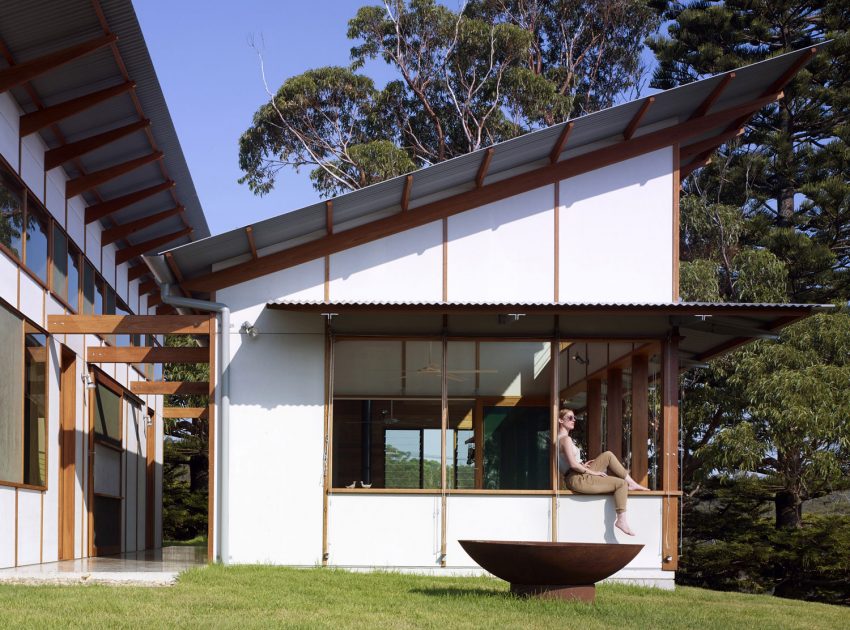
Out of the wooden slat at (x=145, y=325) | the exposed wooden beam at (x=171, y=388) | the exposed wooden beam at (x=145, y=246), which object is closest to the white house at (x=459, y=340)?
the wooden slat at (x=145, y=325)

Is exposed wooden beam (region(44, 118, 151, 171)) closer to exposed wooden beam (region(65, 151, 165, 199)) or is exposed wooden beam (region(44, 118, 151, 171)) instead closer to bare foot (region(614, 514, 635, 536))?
exposed wooden beam (region(65, 151, 165, 199))

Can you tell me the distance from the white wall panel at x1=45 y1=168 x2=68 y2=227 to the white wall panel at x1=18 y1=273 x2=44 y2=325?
3.92ft

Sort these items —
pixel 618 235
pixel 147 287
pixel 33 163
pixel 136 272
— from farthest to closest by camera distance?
pixel 147 287, pixel 136 272, pixel 618 235, pixel 33 163

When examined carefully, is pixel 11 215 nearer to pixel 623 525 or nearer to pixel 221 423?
pixel 221 423

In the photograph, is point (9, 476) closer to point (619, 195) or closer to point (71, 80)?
point (71, 80)

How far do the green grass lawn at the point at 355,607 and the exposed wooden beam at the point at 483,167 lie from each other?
4310mm

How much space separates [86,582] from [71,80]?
546 cm

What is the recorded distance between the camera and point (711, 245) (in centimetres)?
2478

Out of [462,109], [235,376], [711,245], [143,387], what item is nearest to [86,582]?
[235,376]

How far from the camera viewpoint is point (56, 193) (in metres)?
14.4

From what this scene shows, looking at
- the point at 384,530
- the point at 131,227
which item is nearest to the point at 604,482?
the point at 384,530

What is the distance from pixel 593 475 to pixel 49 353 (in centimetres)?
615

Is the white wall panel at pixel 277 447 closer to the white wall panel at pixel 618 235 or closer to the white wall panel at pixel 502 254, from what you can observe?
the white wall panel at pixel 502 254

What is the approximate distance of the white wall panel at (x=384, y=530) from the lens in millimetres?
12234
